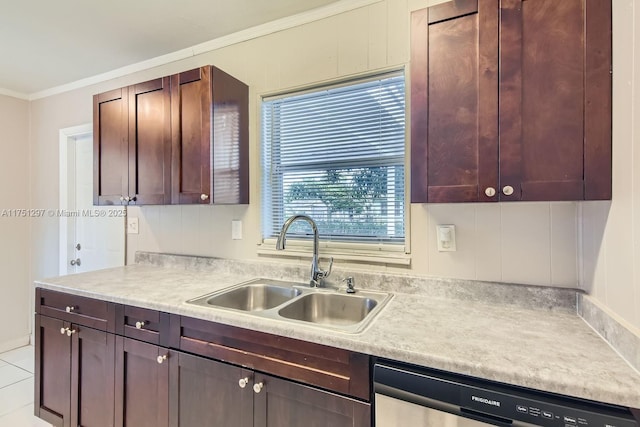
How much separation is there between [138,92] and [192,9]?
60cm

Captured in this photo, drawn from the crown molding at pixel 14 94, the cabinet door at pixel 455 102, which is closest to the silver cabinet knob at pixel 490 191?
the cabinet door at pixel 455 102

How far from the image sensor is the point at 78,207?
2.92m

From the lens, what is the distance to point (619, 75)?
94cm

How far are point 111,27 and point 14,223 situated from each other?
235cm

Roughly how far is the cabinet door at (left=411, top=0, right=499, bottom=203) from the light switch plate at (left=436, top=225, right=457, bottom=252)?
0.34m

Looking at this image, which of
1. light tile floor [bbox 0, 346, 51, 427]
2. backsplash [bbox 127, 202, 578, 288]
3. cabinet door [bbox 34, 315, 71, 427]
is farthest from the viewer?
light tile floor [bbox 0, 346, 51, 427]

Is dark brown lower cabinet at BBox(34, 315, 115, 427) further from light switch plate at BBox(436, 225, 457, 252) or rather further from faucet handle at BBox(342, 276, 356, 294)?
light switch plate at BBox(436, 225, 457, 252)

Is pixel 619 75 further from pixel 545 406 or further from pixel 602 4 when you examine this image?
pixel 545 406

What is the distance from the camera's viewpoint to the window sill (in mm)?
1607

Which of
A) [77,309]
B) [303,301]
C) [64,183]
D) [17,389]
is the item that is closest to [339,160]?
[303,301]

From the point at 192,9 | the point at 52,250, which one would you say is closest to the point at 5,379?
the point at 52,250

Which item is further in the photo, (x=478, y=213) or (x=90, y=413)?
(x=90, y=413)

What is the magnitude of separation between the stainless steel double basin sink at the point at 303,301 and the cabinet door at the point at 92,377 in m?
0.59

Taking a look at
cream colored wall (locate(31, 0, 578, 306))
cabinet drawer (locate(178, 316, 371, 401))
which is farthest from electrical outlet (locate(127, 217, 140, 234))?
cabinet drawer (locate(178, 316, 371, 401))
